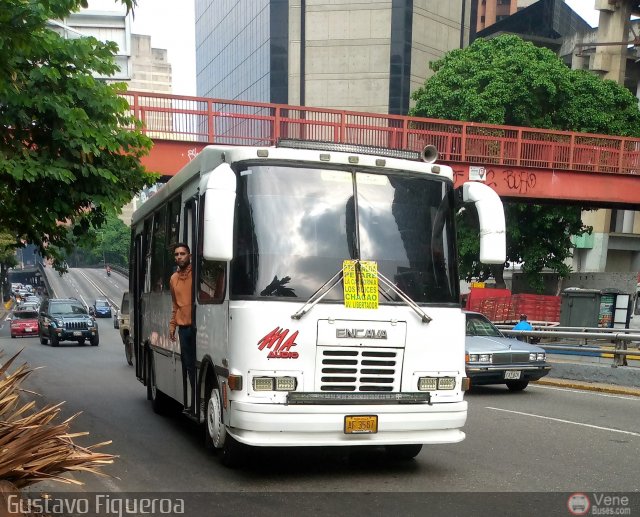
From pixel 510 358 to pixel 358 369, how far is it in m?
8.03

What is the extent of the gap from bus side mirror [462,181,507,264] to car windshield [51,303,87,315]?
91.5 feet

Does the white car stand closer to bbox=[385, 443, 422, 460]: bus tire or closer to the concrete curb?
the concrete curb

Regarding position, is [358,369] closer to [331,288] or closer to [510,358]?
[331,288]

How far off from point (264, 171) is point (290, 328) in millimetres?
1512

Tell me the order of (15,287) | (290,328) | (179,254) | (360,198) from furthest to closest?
(15,287) → (179,254) → (360,198) → (290,328)

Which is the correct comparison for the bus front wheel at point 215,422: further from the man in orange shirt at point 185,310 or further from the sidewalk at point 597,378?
the sidewalk at point 597,378

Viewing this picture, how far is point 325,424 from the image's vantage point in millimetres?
6828

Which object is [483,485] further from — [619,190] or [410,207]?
[619,190]

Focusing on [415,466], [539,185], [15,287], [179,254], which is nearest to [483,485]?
[415,466]

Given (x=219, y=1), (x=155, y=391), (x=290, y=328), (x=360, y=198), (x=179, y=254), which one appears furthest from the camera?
(x=219, y=1)

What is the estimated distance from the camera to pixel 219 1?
94.6m

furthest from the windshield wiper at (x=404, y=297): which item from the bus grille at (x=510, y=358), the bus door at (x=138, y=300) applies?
the bus grille at (x=510, y=358)

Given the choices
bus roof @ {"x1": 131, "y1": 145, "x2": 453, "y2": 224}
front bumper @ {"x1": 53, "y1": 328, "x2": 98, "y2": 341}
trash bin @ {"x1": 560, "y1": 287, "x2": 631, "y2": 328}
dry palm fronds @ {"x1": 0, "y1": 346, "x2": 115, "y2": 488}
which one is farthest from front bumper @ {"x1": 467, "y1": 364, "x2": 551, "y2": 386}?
front bumper @ {"x1": 53, "y1": 328, "x2": 98, "y2": 341}

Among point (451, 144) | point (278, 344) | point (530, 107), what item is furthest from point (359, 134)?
point (278, 344)
